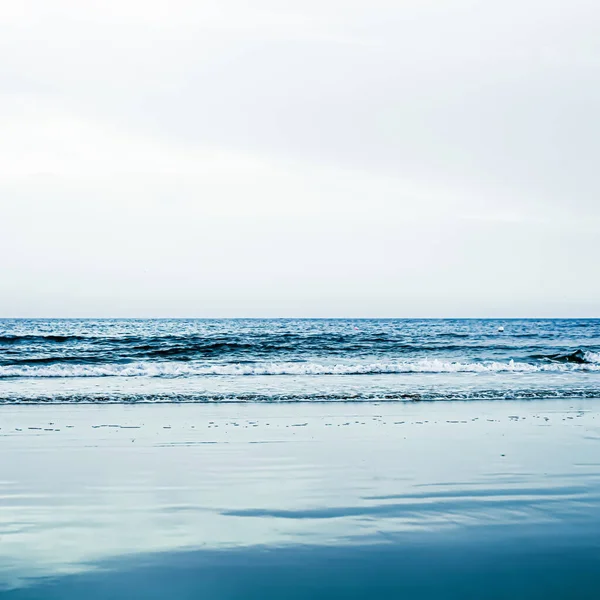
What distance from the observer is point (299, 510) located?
5797mm

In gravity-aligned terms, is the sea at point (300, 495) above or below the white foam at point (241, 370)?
above

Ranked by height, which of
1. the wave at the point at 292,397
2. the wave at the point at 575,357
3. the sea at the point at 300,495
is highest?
the sea at the point at 300,495

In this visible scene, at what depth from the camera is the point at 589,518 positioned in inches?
220

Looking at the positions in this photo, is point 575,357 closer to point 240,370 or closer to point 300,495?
point 240,370

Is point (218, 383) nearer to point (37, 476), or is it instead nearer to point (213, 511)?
point (37, 476)

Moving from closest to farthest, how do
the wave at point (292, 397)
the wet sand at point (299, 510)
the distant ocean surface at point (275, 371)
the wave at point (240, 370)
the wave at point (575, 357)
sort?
1. the wet sand at point (299, 510)
2. the wave at point (292, 397)
3. the distant ocean surface at point (275, 371)
4. the wave at point (240, 370)
5. the wave at point (575, 357)

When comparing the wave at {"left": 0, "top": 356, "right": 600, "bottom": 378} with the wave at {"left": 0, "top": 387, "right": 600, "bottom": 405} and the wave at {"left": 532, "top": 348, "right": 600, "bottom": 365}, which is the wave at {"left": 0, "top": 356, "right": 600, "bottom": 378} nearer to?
the wave at {"left": 532, "top": 348, "right": 600, "bottom": 365}

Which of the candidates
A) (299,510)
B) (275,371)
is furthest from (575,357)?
(299,510)

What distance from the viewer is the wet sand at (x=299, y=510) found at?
4227mm

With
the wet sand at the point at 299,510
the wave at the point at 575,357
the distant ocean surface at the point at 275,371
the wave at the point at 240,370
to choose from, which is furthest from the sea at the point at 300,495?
the wave at the point at 575,357

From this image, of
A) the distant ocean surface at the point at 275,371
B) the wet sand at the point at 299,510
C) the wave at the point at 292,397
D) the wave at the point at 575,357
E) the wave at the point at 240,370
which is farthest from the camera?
the wave at the point at 575,357

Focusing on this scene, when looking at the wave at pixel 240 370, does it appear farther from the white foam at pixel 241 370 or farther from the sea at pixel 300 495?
the sea at pixel 300 495

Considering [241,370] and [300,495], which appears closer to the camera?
[300,495]

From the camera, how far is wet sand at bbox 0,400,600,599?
166 inches
